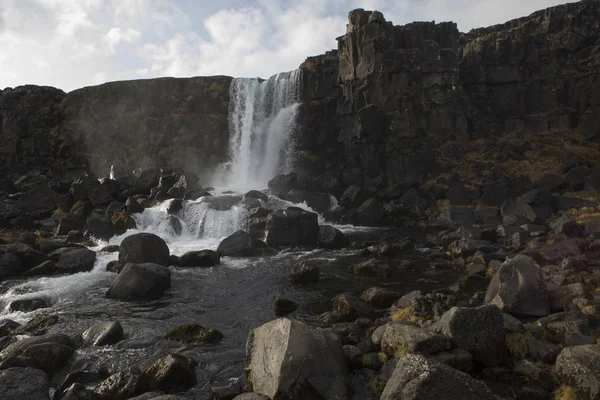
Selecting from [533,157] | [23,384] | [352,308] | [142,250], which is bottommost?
[23,384]

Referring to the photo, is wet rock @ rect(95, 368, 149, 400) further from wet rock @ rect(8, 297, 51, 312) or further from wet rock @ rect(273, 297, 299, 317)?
wet rock @ rect(8, 297, 51, 312)

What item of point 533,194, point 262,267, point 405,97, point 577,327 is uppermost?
point 405,97

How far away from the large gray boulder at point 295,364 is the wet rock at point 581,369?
4.96 metres

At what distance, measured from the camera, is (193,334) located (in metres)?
14.7

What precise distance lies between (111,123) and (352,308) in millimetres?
62568

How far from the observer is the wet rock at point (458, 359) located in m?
10.5

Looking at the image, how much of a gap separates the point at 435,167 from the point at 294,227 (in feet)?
77.7

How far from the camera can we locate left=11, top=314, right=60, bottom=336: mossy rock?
15.5 metres

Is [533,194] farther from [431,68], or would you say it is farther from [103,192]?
[103,192]

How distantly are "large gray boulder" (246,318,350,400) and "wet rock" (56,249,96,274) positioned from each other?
60.2 ft

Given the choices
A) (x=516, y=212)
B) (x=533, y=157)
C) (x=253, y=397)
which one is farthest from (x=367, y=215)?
(x=253, y=397)

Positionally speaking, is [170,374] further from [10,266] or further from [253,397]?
[10,266]

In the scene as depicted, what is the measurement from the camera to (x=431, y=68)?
4984cm

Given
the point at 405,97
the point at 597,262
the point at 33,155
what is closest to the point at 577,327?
the point at 597,262
